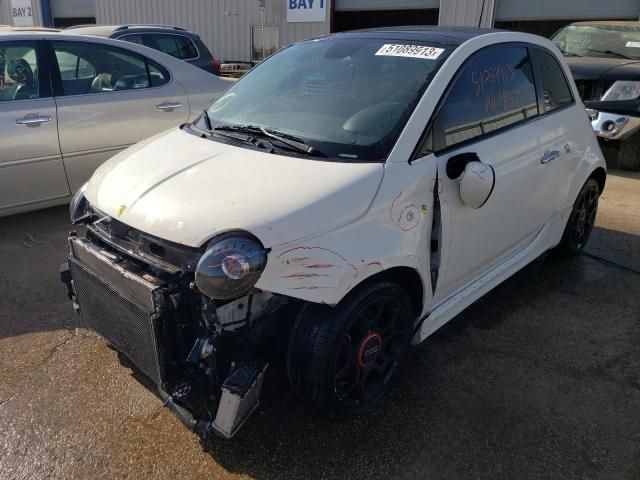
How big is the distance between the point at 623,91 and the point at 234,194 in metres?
6.66

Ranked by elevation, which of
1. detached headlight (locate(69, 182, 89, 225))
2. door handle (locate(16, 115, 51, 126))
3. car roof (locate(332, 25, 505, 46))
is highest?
car roof (locate(332, 25, 505, 46))

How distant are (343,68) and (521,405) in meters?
1.96

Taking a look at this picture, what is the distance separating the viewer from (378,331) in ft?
8.25

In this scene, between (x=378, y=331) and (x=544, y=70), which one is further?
(x=544, y=70)

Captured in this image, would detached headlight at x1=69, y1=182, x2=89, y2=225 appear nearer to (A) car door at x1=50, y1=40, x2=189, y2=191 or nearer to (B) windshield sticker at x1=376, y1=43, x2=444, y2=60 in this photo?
(B) windshield sticker at x1=376, y1=43, x2=444, y2=60

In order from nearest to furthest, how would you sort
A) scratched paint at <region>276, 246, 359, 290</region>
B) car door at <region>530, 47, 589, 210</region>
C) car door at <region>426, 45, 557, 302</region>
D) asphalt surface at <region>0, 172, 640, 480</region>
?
scratched paint at <region>276, 246, 359, 290</region>
asphalt surface at <region>0, 172, 640, 480</region>
car door at <region>426, 45, 557, 302</region>
car door at <region>530, 47, 589, 210</region>

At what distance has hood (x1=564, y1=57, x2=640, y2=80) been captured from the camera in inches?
279

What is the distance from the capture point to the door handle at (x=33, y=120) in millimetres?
4262

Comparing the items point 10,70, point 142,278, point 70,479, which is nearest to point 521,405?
point 142,278

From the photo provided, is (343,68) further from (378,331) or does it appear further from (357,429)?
(357,429)

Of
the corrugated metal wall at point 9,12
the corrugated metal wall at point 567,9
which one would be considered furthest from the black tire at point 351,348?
the corrugated metal wall at point 9,12

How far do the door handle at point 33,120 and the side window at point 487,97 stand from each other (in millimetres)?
3286

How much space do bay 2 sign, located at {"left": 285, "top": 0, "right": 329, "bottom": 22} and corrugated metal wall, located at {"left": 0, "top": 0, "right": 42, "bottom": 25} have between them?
12856 mm

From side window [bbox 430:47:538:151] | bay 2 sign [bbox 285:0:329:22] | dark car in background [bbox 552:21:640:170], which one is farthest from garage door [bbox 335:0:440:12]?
side window [bbox 430:47:538:151]
